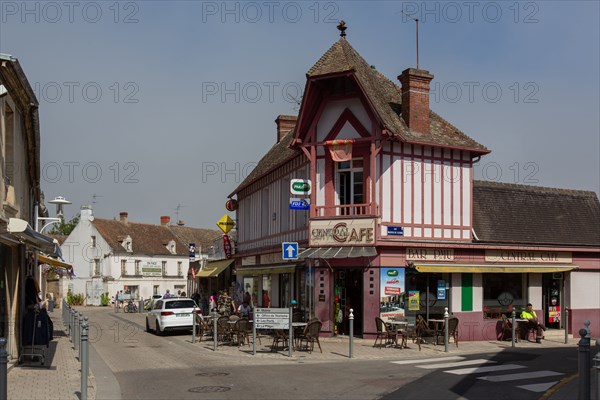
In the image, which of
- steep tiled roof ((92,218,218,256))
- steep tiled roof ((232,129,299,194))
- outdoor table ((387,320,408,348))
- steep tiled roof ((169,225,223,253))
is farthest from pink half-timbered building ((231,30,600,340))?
steep tiled roof ((169,225,223,253))

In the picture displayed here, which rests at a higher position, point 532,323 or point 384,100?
point 384,100

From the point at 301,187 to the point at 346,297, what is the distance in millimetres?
3894

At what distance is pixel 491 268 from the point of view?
73.1ft

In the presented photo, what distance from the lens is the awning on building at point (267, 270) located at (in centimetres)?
2453

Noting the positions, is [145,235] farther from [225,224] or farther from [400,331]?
[400,331]

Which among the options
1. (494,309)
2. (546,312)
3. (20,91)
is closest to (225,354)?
(20,91)

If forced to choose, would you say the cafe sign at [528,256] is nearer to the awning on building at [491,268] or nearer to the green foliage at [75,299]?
the awning on building at [491,268]

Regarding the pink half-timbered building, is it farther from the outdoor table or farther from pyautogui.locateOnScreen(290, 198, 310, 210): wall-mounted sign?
the outdoor table

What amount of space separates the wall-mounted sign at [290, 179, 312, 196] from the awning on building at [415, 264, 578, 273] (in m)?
4.27

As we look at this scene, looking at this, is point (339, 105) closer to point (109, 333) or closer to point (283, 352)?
point (283, 352)

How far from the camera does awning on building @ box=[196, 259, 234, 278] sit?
115 ft

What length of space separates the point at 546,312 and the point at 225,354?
1251 cm

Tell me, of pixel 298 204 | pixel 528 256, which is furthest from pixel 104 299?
pixel 528 256

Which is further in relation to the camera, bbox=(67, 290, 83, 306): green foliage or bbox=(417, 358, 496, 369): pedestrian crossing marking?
bbox=(67, 290, 83, 306): green foliage
